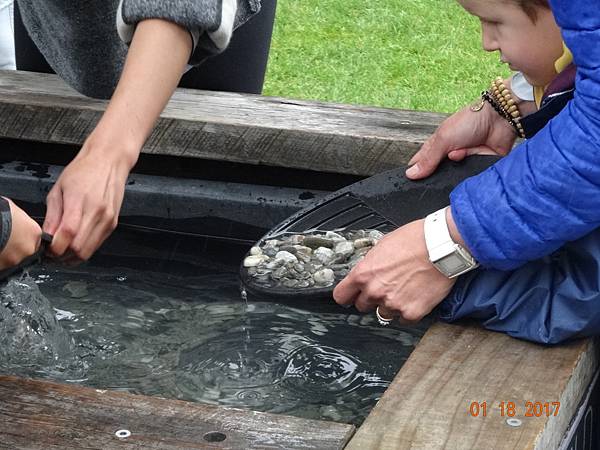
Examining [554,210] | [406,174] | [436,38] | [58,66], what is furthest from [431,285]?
[436,38]

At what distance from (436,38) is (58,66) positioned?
128 inches

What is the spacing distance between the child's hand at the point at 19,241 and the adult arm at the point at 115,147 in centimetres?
5

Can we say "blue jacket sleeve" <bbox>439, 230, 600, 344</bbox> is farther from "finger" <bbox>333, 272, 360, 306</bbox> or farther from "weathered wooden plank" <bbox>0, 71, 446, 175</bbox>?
"weathered wooden plank" <bbox>0, 71, 446, 175</bbox>

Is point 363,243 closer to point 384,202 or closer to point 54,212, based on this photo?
point 384,202

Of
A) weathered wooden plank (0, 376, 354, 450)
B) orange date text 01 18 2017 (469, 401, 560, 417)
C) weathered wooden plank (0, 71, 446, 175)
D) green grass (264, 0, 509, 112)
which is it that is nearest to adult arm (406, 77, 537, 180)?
weathered wooden plank (0, 71, 446, 175)

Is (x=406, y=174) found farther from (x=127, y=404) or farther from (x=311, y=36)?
(x=311, y=36)

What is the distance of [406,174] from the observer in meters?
2.24

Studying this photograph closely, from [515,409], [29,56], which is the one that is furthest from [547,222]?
[29,56]

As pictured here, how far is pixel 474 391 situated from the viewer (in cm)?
159

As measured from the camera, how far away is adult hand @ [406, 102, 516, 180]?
86.9 inches

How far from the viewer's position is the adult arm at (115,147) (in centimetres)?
184

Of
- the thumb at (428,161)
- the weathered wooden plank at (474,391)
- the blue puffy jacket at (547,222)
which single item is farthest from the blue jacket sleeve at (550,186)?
the thumb at (428,161)

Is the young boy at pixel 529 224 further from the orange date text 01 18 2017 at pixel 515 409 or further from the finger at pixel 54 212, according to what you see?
the finger at pixel 54 212

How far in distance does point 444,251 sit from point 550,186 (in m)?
0.21
